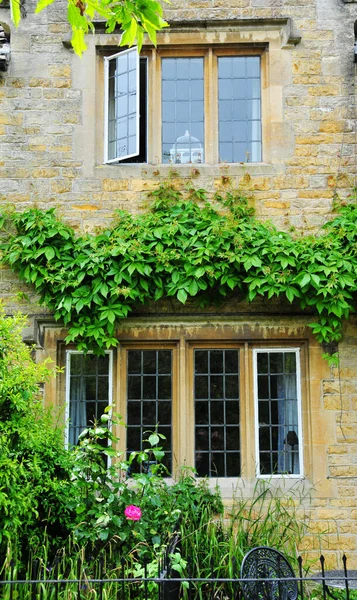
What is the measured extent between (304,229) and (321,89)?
1.67 meters

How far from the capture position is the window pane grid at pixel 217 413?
320 inches

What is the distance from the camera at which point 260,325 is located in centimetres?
827

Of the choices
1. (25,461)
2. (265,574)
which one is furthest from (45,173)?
(265,574)

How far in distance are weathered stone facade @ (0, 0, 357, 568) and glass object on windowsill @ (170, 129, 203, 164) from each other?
10.0 inches

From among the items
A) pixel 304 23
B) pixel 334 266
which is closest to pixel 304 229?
pixel 334 266

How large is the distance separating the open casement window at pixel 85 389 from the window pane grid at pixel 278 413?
1674 mm

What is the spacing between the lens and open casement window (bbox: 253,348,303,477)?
8.12 metres

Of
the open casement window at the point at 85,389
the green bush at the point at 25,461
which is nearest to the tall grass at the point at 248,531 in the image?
the green bush at the point at 25,461

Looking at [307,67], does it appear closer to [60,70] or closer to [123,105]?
[123,105]

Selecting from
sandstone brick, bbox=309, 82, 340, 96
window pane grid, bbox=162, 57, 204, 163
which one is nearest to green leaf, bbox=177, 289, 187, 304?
window pane grid, bbox=162, 57, 204, 163

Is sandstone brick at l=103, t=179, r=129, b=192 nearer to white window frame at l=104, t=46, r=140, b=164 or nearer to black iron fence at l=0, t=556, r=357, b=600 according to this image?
white window frame at l=104, t=46, r=140, b=164

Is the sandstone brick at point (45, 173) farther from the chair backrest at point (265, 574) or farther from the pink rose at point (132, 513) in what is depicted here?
the chair backrest at point (265, 574)

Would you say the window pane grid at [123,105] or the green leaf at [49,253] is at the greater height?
the window pane grid at [123,105]

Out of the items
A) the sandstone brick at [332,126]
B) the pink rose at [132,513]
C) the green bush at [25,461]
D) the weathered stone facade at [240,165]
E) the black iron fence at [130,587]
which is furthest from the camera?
the sandstone brick at [332,126]
